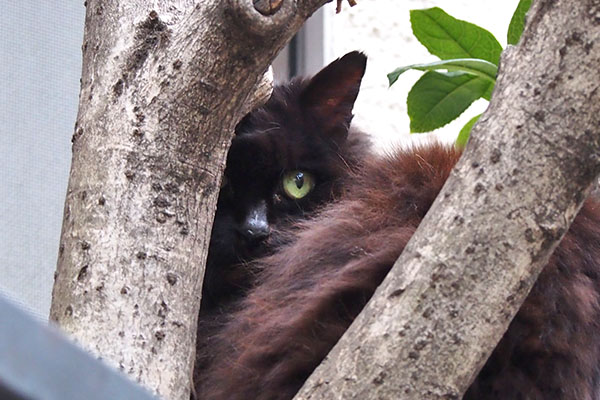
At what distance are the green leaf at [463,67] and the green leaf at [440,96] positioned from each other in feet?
0.19

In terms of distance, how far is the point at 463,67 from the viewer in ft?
4.44

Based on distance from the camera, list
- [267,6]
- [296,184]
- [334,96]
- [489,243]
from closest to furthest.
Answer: [489,243]
[267,6]
[296,184]
[334,96]

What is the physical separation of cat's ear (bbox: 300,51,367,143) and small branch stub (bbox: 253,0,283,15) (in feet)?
2.11

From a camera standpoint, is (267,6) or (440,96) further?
(440,96)

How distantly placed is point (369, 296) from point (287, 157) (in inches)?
22.2

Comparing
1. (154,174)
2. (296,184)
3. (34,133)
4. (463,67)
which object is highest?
(463,67)

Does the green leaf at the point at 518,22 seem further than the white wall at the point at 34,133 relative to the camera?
No

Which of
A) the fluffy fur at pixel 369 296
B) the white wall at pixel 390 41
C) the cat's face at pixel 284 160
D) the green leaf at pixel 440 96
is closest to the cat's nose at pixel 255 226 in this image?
the cat's face at pixel 284 160

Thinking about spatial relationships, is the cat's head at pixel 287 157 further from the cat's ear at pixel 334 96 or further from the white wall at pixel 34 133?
the white wall at pixel 34 133

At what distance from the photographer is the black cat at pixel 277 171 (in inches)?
48.5

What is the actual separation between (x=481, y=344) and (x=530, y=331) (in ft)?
0.54

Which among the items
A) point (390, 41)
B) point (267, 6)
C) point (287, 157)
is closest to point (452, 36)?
point (287, 157)

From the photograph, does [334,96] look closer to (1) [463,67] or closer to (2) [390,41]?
(1) [463,67]

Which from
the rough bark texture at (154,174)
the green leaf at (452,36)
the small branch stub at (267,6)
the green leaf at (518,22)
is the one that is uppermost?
the green leaf at (518,22)
